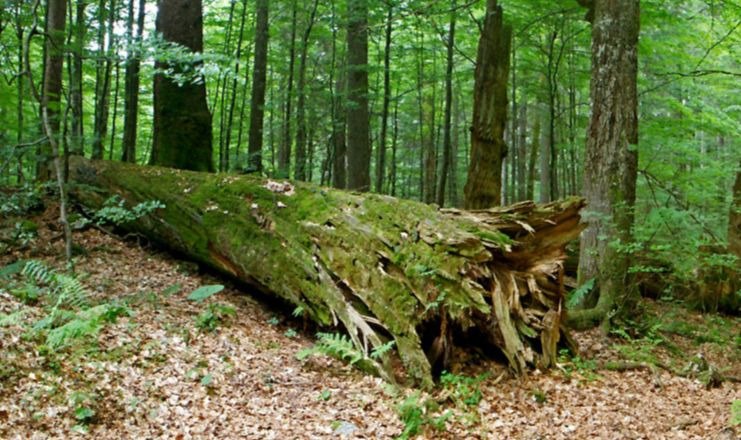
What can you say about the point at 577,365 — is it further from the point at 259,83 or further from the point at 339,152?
the point at 259,83

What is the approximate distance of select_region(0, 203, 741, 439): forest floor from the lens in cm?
409

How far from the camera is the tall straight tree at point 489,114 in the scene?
834 cm

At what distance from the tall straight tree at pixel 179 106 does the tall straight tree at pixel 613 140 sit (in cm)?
673

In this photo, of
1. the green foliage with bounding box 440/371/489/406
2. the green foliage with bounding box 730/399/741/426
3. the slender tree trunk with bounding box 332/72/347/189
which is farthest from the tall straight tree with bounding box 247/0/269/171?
the green foliage with bounding box 730/399/741/426

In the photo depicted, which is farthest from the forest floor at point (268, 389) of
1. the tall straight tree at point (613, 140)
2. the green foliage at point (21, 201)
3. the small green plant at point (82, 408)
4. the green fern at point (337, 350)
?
the green foliage at point (21, 201)

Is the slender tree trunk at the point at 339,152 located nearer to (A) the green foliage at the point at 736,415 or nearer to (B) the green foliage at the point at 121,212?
(B) the green foliage at the point at 121,212

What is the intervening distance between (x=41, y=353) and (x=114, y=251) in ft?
13.7

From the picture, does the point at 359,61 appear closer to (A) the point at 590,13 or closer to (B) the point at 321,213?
(A) the point at 590,13

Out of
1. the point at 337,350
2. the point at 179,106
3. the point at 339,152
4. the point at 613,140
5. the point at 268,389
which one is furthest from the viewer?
the point at 339,152

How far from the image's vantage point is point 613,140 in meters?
7.11

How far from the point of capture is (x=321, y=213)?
257 inches

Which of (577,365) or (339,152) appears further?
(339,152)

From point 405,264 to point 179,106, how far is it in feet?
20.1

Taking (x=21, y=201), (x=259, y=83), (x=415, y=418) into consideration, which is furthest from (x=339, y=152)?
(x=415, y=418)
